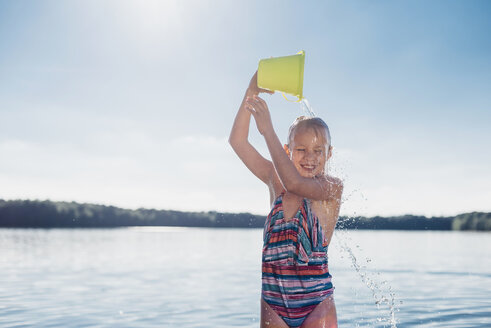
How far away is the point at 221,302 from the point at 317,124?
34.4 feet

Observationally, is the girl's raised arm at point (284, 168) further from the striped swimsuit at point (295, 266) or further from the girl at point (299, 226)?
the striped swimsuit at point (295, 266)

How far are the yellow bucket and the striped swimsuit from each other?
0.68 metres

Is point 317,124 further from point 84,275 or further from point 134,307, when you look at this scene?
point 84,275

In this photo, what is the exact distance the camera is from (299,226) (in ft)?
8.91

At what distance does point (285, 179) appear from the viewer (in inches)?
103

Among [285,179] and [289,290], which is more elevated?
[285,179]

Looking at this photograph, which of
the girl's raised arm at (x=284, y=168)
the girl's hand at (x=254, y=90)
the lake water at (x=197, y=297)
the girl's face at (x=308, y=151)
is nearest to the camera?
the girl's raised arm at (x=284, y=168)

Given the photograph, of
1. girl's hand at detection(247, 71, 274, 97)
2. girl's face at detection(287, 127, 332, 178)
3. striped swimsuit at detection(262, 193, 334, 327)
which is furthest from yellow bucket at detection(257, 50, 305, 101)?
striped swimsuit at detection(262, 193, 334, 327)

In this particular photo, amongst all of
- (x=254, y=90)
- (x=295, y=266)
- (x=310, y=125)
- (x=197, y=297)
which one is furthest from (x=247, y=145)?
(x=197, y=297)

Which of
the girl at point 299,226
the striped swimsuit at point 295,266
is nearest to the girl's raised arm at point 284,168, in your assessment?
the girl at point 299,226

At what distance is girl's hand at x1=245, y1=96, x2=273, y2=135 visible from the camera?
8.71 ft

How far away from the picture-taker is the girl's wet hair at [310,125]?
2867mm

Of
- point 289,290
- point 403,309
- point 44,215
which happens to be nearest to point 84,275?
point 403,309

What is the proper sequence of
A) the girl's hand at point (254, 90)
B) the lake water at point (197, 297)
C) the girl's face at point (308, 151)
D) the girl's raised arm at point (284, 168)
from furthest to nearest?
the lake water at point (197, 297), the girl's hand at point (254, 90), the girl's face at point (308, 151), the girl's raised arm at point (284, 168)
